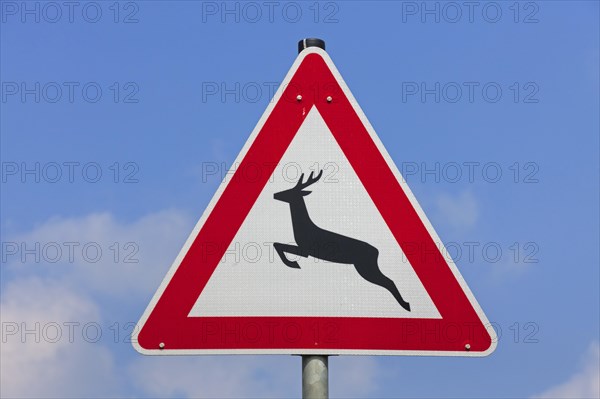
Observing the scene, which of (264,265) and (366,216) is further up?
(366,216)

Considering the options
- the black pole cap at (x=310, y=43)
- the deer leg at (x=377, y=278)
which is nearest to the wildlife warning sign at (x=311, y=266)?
the deer leg at (x=377, y=278)

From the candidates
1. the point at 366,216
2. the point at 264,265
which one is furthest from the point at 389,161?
the point at 264,265

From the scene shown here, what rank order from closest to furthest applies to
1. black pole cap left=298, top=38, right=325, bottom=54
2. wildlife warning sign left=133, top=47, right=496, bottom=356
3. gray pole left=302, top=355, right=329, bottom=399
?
gray pole left=302, top=355, right=329, bottom=399, wildlife warning sign left=133, top=47, right=496, bottom=356, black pole cap left=298, top=38, right=325, bottom=54

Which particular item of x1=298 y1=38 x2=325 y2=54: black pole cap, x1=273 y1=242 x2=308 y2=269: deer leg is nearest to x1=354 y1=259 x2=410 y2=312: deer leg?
x1=273 y1=242 x2=308 y2=269: deer leg

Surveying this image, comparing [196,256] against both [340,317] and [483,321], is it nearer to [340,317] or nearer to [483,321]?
[340,317]

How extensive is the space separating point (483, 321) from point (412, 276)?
0.82 feet

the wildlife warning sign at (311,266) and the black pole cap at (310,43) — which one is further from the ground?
the black pole cap at (310,43)

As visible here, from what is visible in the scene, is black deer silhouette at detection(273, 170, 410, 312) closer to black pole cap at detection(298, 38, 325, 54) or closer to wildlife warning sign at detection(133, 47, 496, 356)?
wildlife warning sign at detection(133, 47, 496, 356)

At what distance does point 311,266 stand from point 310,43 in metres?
0.75

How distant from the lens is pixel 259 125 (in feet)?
7.49

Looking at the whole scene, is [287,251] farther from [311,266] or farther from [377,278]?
[377,278]

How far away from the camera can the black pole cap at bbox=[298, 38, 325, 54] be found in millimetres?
2404

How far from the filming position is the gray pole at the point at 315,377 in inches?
78.7

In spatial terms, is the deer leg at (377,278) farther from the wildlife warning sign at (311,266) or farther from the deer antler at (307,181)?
the deer antler at (307,181)
